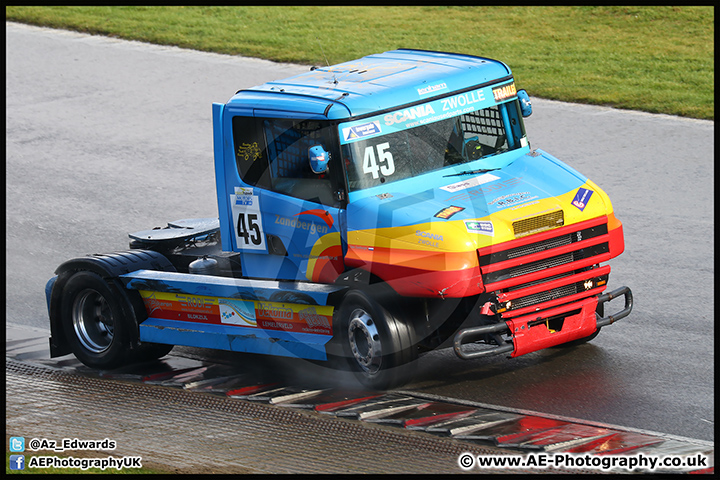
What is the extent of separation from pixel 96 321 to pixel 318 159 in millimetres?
3321

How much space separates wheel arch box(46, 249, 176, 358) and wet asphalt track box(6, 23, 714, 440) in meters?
1.39

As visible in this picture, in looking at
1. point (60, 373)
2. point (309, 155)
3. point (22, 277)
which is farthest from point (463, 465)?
point (22, 277)

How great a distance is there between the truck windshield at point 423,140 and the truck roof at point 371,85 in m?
0.12

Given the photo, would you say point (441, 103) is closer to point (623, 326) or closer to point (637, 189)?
point (623, 326)

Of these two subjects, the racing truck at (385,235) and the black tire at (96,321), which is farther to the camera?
the black tire at (96,321)

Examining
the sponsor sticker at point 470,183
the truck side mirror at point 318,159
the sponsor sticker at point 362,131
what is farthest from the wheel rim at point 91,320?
the sponsor sticker at point 470,183

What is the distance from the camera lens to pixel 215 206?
14898 mm

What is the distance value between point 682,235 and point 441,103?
510 centimetres

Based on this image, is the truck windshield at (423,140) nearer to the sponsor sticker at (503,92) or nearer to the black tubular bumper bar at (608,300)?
the sponsor sticker at (503,92)

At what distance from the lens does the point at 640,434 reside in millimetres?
7570

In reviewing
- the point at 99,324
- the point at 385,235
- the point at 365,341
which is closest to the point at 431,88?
the point at 385,235

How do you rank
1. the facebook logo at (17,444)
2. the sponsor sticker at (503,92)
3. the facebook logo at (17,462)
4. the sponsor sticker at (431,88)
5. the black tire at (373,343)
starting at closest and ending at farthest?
the facebook logo at (17,462)
the facebook logo at (17,444)
the black tire at (373,343)
the sponsor sticker at (431,88)
the sponsor sticker at (503,92)

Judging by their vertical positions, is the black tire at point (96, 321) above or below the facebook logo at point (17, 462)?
above

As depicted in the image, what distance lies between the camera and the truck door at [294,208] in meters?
8.64
